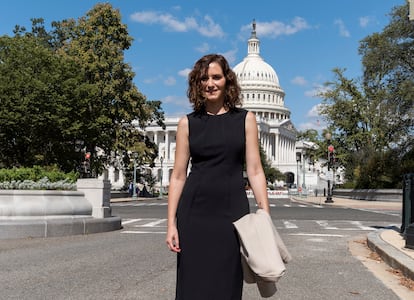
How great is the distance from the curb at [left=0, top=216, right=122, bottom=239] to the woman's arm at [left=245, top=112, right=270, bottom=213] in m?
9.86

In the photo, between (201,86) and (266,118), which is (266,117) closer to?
(266,118)

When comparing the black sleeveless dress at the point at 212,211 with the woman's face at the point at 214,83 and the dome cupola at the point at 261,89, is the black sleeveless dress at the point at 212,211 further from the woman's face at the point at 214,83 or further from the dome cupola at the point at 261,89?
the dome cupola at the point at 261,89

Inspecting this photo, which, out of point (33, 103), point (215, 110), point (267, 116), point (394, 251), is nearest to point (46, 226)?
point (394, 251)

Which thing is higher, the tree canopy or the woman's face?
the tree canopy

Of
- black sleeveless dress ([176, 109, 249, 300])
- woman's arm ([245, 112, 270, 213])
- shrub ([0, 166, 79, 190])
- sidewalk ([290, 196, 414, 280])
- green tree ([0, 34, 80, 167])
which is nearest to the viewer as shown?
black sleeveless dress ([176, 109, 249, 300])

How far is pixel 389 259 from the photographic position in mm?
8883

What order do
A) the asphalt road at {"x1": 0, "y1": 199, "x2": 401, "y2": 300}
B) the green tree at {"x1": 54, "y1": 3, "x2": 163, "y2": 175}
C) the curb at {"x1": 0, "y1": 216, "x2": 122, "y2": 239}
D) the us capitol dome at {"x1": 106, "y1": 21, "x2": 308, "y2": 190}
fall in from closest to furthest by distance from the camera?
the asphalt road at {"x1": 0, "y1": 199, "x2": 401, "y2": 300} → the curb at {"x1": 0, "y1": 216, "x2": 122, "y2": 239} → the green tree at {"x1": 54, "y1": 3, "x2": 163, "y2": 175} → the us capitol dome at {"x1": 106, "y1": 21, "x2": 308, "y2": 190}

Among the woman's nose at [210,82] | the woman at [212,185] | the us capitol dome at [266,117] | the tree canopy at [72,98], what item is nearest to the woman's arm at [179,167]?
the woman at [212,185]

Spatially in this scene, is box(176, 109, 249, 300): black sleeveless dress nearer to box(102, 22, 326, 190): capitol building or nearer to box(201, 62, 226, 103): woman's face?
box(201, 62, 226, 103): woman's face

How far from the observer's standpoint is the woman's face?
3.64 m

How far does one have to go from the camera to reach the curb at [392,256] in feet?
24.8

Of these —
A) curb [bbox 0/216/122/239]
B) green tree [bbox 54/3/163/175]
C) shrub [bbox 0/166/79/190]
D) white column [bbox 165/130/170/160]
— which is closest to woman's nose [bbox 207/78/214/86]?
curb [bbox 0/216/122/239]

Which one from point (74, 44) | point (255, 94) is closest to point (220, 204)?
point (74, 44)

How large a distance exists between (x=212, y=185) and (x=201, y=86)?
2.19ft
